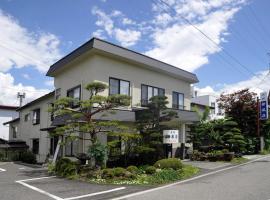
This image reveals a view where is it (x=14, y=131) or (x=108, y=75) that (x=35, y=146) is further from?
(x=108, y=75)

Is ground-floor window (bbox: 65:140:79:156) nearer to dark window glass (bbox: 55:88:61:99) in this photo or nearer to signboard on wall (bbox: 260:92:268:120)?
dark window glass (bbox: 55:88:61:99)

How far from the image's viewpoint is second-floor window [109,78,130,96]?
19.7 metres

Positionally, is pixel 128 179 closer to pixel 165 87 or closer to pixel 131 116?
pixel 131 116

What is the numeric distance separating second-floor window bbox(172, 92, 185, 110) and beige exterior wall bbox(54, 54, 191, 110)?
45cm

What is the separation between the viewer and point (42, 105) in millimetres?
27609

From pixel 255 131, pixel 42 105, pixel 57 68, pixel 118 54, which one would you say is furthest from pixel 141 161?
pixel 255 131

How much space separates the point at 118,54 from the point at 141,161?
676 cm

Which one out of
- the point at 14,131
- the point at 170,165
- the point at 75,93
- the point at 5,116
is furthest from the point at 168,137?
the point at 5,116

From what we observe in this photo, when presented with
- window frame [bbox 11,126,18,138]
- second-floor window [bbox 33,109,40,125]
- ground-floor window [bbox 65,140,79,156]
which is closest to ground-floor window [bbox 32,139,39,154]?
second-floor window [bbox 33,109,40,125]

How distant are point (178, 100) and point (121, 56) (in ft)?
25.3

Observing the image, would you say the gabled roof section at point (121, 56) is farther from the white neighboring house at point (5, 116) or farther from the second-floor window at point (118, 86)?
the white neighboring house at point (5, 116)

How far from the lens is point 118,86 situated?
2002 centimetres

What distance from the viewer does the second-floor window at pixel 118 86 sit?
775 inches

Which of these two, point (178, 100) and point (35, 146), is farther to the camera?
point (35, 146)
